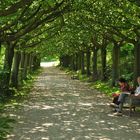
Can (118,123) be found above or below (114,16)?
below

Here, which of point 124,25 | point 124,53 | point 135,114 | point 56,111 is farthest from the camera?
point 124,53

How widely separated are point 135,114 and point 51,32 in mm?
13597

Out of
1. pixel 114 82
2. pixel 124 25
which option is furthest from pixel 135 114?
pixel 114 82

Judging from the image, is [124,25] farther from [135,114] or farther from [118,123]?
[118,123]

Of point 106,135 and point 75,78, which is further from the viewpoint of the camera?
point 75,78

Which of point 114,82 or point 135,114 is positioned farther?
point 114,82

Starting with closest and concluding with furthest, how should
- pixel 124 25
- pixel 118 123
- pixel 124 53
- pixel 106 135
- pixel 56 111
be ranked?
1. pixel 106 135
2. pixel 118 123
3. pixel 56 111
4. pixel 124 25
5. pixel 124 53

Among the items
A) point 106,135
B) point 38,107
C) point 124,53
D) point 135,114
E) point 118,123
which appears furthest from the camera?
point 124,53

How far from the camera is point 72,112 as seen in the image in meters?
16.8

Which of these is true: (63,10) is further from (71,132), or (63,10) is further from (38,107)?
(71,132)

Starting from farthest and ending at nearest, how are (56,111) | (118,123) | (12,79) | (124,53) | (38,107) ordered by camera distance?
(124,53) → (12,79) → (38,107) → (56,111) → (118,123)

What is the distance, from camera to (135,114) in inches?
635

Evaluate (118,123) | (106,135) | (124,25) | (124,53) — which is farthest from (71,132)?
(124,53)

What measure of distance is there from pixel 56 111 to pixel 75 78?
1069 inches
